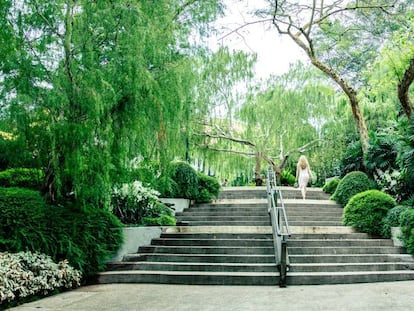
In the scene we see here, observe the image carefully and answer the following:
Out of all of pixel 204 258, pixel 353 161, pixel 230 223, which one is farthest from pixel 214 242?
pixel 353 161

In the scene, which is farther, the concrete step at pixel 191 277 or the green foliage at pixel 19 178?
the green foliage at pixel 19 178

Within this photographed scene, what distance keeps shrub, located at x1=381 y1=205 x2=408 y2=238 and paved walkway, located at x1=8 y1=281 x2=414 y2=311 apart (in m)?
2.35

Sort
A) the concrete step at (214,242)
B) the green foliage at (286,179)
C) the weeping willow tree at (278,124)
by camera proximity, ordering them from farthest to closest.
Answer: the green foliage at (286,179) → the weeping willow tree at (278,124) → the concrete step at (214,242)

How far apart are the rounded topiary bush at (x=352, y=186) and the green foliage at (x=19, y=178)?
345 inches

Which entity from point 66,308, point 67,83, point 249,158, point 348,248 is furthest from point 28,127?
point 249,158

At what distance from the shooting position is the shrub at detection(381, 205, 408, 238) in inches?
361

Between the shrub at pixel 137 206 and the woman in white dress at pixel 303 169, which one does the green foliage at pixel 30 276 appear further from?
the woman in white dress at pixel 303 169

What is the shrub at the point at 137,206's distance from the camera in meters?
9.59

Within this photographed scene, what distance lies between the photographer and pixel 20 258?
20.3 ft

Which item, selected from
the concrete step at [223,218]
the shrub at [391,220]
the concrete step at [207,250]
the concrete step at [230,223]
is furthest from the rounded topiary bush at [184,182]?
the shrub at [391,220]

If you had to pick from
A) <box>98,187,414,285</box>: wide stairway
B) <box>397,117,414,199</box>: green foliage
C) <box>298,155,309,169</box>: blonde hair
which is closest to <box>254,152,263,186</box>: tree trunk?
<box>298,155,309,169</box>: blonde hair

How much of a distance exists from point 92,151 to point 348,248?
5404mm

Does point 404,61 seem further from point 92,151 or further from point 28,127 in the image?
point 28,127

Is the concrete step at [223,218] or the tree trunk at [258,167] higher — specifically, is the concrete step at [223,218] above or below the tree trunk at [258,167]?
below
